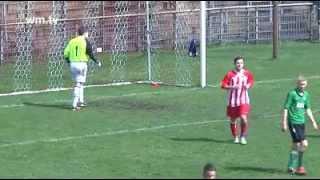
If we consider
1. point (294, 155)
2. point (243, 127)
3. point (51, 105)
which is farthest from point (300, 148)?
point (51, 105)

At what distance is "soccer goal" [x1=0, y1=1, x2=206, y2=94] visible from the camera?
26.8 metres

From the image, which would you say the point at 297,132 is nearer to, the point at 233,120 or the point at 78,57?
the point at 233,120

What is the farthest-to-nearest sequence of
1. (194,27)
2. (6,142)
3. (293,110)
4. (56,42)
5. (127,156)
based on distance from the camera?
(194,27), (56,42), (6,142), (127,156), (293,110)

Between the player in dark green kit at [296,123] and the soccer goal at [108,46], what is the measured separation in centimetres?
1090

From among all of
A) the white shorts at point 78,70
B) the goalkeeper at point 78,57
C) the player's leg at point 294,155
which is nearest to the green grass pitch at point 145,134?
the player's leg at point 294,155

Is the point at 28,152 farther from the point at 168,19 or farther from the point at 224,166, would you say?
the point at 168,19

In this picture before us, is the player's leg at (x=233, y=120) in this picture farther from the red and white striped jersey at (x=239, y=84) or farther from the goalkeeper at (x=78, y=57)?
the goalkeeper at (x=78, y=57)

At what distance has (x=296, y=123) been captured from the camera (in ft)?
45.3

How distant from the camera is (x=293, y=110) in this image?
45.4 ft

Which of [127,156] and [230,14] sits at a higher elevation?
[230,14]

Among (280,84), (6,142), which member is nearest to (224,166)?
(6,142)

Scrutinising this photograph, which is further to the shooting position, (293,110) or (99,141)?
(99,141)

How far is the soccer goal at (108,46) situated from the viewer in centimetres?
2681

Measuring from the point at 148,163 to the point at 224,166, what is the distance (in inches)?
48.1
